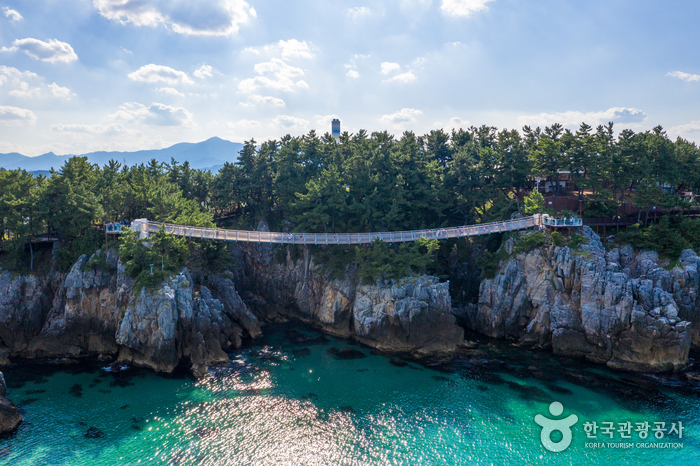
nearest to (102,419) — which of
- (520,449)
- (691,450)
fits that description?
(520,449)

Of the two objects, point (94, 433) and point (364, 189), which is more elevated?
point (364, 189)

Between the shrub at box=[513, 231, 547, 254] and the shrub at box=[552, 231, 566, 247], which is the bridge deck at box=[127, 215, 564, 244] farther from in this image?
the shrub at box=[552, 231, 566, 247]

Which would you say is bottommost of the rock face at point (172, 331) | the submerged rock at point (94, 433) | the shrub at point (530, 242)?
the submerged rock at point (94, 433)

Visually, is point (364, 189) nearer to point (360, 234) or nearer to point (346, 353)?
point (360, 234)

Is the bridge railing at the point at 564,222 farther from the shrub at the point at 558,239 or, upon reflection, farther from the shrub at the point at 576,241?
the shrub at the point at 576,241

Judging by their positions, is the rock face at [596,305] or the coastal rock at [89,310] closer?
the rock face at [596,305]

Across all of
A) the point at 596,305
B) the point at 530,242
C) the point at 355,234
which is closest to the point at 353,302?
the point at 355,234

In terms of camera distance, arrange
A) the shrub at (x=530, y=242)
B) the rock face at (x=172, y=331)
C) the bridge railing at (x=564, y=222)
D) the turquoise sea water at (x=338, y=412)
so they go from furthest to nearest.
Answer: the shrub at (x=530, y=242)
the bridge railing at (x=564, y=222)
the rock face at (x=172, y=331)
the turquoise sea water at (x=338, y=412)

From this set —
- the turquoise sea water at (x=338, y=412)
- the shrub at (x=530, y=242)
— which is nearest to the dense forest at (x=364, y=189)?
the shrub at (x=530, y=242)
